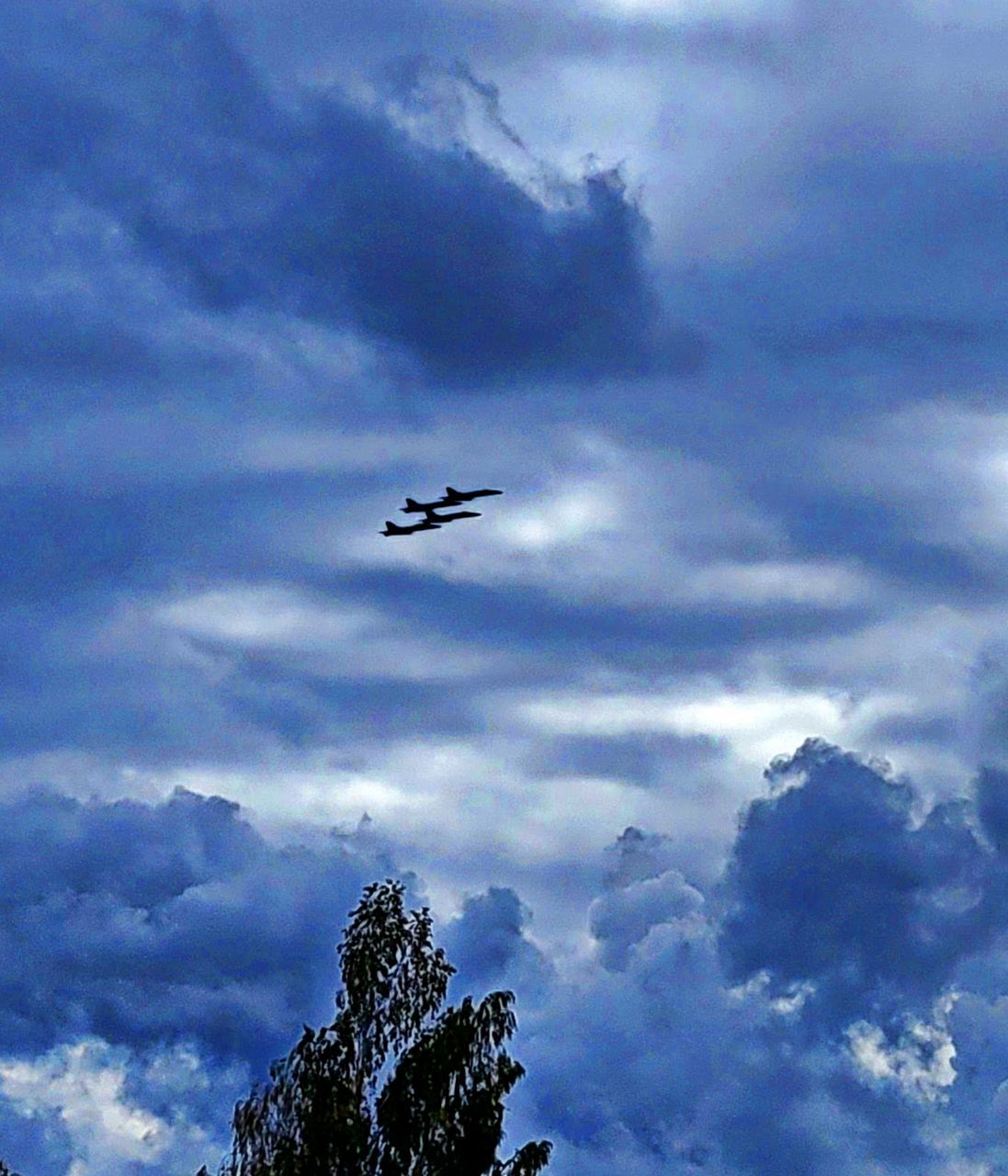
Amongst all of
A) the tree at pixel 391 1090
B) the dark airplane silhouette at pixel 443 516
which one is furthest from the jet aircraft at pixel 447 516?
the tree at pixel 391 1090

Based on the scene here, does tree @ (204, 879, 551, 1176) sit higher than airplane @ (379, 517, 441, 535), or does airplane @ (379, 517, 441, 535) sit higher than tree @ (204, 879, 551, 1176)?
airplane @ (379, 517, 441, 535)

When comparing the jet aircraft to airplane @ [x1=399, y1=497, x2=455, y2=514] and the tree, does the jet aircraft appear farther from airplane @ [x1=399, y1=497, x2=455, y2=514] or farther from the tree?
the tree

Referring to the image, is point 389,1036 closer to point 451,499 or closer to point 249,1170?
point 249,1170

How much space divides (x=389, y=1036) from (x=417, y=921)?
3.45 m

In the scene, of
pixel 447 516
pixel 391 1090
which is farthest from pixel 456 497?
pixel 391 1090

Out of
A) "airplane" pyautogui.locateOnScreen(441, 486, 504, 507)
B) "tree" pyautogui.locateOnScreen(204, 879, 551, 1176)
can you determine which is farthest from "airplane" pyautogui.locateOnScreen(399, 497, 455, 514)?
"tree" pyautogui.locateOnScreen(204, 879, 551, 1176)

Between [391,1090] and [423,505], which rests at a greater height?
[423,505]

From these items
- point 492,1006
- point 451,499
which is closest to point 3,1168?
point 492,1006

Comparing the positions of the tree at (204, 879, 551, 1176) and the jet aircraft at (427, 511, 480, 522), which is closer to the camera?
the tree at (204, 879, 551, 1176)

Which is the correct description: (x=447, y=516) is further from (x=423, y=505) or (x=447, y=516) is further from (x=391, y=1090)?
(x=391, y=1090)

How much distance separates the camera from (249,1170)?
2322 inches

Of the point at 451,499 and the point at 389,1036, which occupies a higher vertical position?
the point at 451,499

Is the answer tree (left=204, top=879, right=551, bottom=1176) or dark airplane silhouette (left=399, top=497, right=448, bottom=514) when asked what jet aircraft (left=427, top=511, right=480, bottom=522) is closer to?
dark airplane silhouette (left=399, top=497, right=448, bottom=514)

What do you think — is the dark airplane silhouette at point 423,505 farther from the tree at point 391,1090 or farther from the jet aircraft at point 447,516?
the tree at point 391,1090
